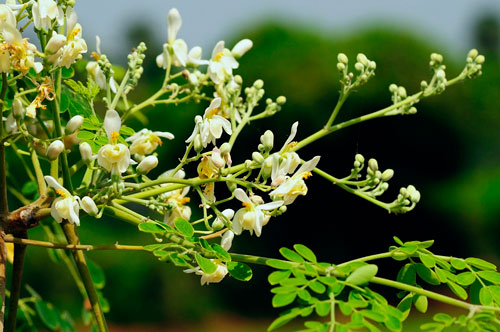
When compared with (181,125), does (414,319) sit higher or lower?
lower

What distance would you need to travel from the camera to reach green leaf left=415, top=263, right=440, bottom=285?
3.18ft

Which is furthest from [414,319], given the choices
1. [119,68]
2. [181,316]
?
[119,68]

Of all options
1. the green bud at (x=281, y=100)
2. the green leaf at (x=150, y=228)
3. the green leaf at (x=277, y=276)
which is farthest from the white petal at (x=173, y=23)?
the green leaf at (x=277, y=276)

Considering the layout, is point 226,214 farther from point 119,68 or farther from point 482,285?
point 119,68

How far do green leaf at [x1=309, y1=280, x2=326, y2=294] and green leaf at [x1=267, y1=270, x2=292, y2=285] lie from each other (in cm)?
4

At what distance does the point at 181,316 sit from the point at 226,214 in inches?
451

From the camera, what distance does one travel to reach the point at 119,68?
5.38 ft

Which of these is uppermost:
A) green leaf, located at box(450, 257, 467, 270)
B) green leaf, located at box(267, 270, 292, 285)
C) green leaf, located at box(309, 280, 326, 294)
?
green leaf, located at box(450, 257, 467, 270)

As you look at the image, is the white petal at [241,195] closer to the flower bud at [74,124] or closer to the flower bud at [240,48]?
the flower bud at [74,124]

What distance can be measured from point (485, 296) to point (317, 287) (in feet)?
0.92

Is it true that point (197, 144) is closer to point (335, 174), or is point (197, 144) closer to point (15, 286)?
point (15, 286)

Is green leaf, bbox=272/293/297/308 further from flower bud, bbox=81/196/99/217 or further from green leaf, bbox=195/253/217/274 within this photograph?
flower bud, bbox=81/196/99/217

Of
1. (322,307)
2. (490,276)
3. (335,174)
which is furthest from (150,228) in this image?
(335,174)

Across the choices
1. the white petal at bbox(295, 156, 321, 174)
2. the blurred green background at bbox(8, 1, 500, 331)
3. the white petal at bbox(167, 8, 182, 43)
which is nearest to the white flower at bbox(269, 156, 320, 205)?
the white petal at bbox(295, 156, 321, 174)
